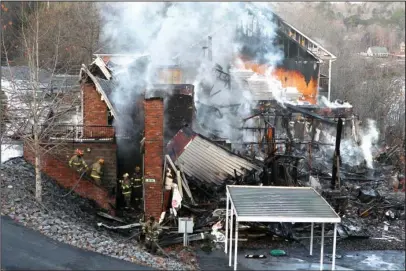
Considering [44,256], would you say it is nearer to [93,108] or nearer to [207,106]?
[93,108]

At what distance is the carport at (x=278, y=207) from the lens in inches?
371

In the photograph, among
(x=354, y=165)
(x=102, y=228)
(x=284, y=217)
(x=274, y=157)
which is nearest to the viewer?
(x=284, y=217)

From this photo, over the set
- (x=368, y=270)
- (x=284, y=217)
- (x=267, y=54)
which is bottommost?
(x=368, y=270)

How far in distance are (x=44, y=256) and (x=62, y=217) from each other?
227cm

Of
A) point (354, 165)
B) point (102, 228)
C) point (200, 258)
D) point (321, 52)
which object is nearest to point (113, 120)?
point (102, 228)

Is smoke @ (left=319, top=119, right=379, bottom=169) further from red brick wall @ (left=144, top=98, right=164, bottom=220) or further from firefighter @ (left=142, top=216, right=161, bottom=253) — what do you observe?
firefighter @ (left=142, top=216, right=161, bottom=253)

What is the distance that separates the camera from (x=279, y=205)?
10180mm

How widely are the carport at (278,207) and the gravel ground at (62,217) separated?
1.54 m

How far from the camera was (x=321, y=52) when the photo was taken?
1336 inches

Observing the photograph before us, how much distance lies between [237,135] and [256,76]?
356 inches

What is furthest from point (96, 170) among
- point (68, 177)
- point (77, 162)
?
point (68, 177)

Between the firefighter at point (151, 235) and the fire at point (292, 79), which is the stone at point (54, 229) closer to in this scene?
the firefighter at point (151, 235)

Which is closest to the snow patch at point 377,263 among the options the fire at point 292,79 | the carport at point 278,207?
the carport at point 278,207

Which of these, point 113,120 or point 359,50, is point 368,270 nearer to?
point 113,120
